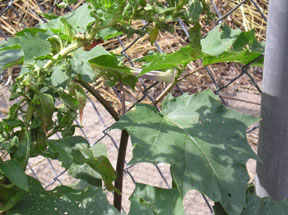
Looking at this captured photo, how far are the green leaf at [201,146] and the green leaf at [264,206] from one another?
136 millimetres

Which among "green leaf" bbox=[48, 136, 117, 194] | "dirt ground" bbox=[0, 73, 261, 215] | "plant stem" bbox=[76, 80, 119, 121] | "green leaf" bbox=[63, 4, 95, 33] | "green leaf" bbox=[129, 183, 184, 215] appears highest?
"green leaf" bbox=[63, 4, 95, 33]

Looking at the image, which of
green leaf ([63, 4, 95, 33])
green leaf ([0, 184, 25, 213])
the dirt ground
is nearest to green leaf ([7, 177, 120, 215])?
green leaf ([0, 184, 25, 213])

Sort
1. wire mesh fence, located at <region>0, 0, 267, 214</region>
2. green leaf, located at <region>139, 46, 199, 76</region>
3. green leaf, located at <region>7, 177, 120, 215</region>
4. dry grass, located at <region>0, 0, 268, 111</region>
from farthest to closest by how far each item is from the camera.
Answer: dry grass, located at <region>0, 0, 268, 111</region> → wire mesh fence, located at <region>0, 0, 267, 214</region> → green leaf, located at <region>7, 177, 120, 215</region> → green leaf, located at <region>139, 46, 199, 76</region>

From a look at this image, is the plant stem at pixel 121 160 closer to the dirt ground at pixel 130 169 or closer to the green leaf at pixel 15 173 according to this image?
the green leaf at pixel 15 173

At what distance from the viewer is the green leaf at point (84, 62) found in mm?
1024

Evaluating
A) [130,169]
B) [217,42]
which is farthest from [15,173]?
[130,169]

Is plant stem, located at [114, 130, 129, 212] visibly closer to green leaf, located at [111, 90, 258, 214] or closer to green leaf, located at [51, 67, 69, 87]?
green leaf, located at [111, 90, 258, 214]

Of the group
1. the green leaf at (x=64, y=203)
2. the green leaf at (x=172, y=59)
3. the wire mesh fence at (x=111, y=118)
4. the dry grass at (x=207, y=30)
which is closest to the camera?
the green leaf at (x=172, y=59)

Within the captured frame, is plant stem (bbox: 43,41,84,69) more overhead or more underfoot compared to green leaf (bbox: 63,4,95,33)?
more underfoot

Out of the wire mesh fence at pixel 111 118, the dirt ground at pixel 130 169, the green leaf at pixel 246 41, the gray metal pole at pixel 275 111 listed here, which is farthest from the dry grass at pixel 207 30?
the gray metal pole at pixel 275 111

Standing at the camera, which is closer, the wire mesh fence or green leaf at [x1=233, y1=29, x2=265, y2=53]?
green leaf at [x1=233, y1=29, x2=265, y2=53]

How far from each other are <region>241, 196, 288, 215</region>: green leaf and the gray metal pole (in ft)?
0.28

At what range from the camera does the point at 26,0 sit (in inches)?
141

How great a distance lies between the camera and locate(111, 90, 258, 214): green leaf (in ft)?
3.26
